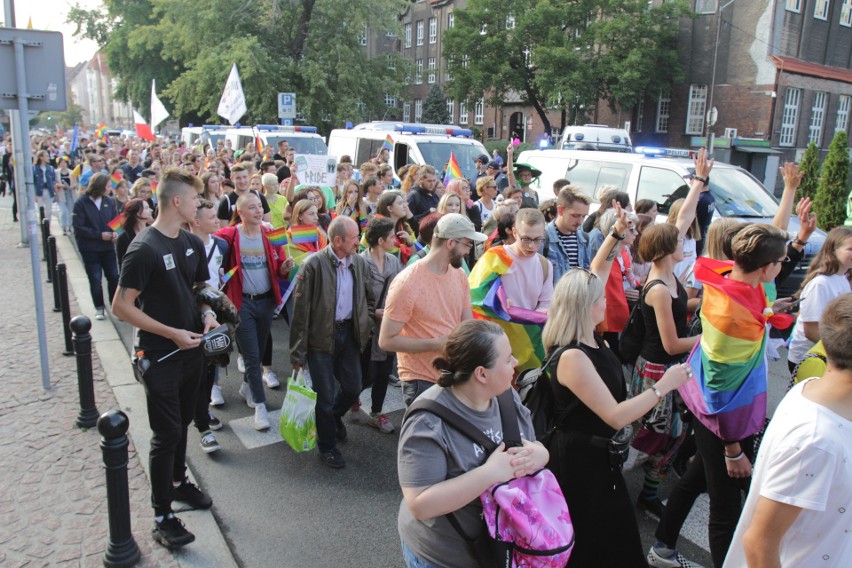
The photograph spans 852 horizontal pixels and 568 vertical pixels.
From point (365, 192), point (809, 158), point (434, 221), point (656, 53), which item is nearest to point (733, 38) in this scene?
point (656, 53)

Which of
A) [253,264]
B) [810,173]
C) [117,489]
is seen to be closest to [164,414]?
[117,489]

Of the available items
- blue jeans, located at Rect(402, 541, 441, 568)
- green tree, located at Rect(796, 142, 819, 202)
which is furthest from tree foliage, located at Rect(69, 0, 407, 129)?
blue jeans, located at Rect(402, 541, 441, 568)

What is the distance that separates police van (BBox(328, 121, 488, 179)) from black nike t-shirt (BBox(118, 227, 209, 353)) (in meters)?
9.09

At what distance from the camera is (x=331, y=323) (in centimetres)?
461

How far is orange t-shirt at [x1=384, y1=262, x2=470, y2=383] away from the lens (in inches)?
155

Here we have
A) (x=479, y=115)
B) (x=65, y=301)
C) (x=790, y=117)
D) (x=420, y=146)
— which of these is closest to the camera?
(x=65, y=301)

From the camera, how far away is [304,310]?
4.61m

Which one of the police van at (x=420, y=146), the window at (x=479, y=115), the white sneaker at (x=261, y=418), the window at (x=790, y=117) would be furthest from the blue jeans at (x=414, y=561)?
the window at (x=479, y=115)

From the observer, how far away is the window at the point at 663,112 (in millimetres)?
34875

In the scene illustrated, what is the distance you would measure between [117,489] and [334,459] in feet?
5.40

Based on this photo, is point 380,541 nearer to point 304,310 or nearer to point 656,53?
point 304,310

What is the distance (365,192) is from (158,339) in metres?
4.95

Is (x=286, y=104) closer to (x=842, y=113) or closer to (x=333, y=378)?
(x=333, y=378)

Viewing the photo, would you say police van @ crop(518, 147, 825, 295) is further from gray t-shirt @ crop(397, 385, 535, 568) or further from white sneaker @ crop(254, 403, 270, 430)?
gray t-shirt @ crop(397, 385, 535, 568)
